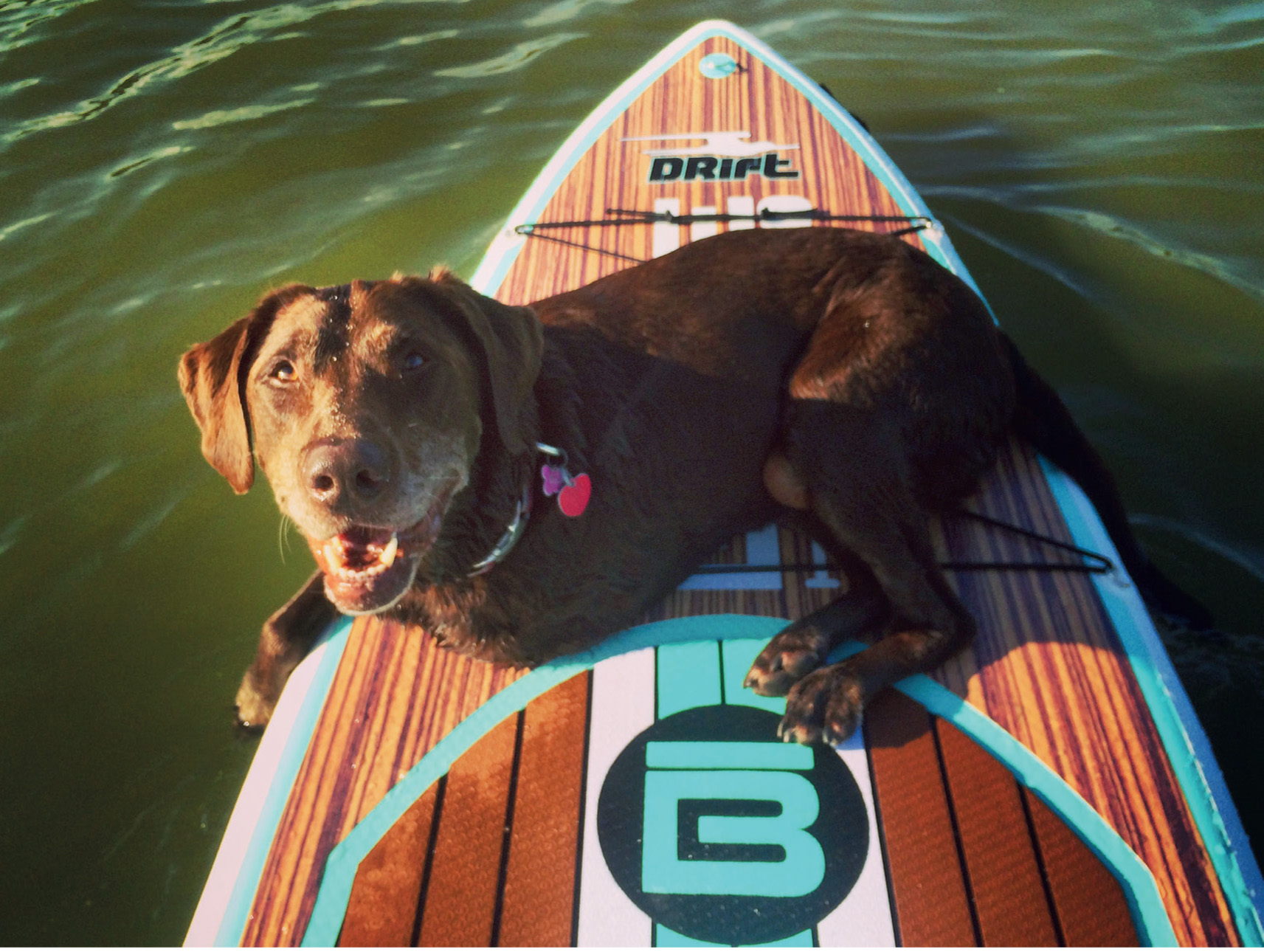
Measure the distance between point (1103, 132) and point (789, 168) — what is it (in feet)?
10.0

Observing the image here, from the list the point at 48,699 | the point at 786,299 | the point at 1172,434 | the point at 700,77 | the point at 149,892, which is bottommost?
the point at 149,892

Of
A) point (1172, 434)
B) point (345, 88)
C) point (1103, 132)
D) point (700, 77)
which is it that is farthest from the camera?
point (345, 88)

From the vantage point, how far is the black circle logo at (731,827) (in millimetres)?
2432

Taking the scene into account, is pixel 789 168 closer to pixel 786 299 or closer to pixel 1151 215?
pixel 786 299

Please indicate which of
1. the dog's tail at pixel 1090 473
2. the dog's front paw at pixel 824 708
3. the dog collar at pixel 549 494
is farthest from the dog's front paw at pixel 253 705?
the dog's tail at pixel 1090 473

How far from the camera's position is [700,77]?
5688 mm

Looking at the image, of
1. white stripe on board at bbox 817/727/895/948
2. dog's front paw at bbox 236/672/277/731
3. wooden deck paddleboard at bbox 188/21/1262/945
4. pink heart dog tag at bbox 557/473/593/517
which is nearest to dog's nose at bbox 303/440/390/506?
pink heart dog tag at bbox 557/473/593/517

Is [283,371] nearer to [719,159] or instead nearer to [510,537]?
[510,537]

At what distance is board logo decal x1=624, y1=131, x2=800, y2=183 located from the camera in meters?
4.99

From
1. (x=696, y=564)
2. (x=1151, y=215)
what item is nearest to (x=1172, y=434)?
(x=1151, y=215)

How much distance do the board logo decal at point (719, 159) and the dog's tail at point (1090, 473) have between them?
2.14 metres

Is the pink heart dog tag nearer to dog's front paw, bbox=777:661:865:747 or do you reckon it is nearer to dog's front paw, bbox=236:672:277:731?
dog's front paw, bbox=777:661:865:747

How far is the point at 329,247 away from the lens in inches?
239

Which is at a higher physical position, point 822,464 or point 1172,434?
→ point 822,464
